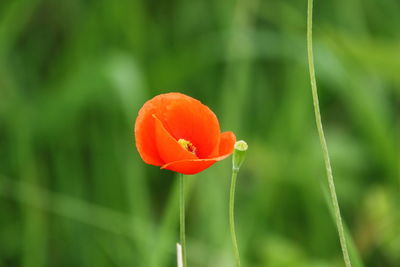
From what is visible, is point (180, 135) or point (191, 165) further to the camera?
point (180, 135)

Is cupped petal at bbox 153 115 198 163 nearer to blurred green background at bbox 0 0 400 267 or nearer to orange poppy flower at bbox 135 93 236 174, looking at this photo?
orange poppy flower at bbox 135 93 236 174

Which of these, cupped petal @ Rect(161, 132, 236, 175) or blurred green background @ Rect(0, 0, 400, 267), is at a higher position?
blurred green background @ Rect(0, 0, 400, 267)

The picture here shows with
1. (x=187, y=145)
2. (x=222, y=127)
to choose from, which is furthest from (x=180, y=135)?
(x=222, y=127)

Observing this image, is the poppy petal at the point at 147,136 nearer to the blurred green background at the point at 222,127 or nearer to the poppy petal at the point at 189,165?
the poppy petal at the point at 189,165

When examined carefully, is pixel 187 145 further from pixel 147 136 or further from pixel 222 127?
pixel 222 127

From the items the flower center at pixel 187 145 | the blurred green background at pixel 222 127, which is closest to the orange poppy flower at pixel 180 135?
the flower center at pixel 187 145

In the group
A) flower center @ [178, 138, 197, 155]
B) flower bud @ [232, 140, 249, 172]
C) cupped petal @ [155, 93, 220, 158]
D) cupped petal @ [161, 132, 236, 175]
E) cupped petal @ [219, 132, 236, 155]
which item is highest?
cupped petal @ [155, 93, 220, 158]

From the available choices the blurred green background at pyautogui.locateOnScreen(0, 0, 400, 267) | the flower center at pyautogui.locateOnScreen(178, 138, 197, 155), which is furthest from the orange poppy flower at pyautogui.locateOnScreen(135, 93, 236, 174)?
the blurred green background at pyautogui.locateOnScreen(0, 0, 400, 267)

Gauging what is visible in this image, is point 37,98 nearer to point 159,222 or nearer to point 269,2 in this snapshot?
point 159,222

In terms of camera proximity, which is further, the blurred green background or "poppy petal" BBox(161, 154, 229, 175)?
the blurred green background
